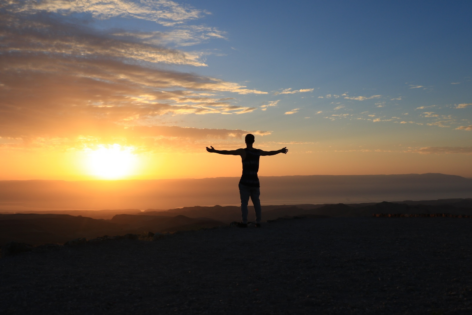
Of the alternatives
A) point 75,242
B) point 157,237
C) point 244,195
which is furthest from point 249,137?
point 75,242

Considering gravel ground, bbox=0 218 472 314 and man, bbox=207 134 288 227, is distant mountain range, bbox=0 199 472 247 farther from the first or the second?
gravel ground, bbox=0 218 472 314

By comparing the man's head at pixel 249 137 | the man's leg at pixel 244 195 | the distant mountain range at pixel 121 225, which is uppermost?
the man's head at pixel 249 137

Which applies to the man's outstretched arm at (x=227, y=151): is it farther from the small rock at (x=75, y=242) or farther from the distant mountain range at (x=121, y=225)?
the distant mountain range at (x=121, y=225)

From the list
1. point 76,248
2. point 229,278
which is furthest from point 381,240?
point 76,248

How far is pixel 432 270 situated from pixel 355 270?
3.67 feet

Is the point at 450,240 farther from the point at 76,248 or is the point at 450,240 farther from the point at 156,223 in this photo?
the point at 156,223

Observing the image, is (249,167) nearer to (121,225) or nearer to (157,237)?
(157,237)

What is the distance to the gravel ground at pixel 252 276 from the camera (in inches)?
174

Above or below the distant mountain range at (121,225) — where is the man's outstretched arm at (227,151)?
above

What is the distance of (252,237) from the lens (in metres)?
8.88

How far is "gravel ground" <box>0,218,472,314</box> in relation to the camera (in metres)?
4.41

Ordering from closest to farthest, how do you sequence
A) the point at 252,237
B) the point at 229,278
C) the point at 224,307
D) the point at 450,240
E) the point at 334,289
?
the point at 224,307 < the point at 334,289 < the point at 229,278 < the point at 450,240 < the point at 252,237

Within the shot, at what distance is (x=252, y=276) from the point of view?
571 cm

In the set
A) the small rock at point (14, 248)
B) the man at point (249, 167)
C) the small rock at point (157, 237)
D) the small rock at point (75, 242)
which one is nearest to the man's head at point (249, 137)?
the man at point (249, 167)
